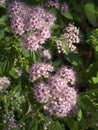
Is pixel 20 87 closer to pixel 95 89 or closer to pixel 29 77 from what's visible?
pixel 29 77

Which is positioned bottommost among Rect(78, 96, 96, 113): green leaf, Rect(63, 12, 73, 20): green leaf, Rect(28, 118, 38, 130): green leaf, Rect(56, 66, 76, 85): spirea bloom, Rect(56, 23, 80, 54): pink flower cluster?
Rect(28, 118, 38, 130): green leaf

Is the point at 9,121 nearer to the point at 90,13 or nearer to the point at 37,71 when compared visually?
the point at 37,71

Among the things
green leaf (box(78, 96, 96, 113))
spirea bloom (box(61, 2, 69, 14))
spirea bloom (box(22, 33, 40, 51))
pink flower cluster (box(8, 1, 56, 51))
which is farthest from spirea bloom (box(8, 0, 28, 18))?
green leaf (box(78, 96, 96, 113))

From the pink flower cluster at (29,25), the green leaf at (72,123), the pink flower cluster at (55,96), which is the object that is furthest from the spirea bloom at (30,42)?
the green leaf at (72,123)

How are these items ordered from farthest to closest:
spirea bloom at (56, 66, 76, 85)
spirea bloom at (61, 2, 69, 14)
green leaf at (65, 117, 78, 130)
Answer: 1. spirea bloom at (61, 2, 69, 14)
2. green leaf at (65, 117, 78, 130)
3. spirea bloom at (56, 66, 76, 85)

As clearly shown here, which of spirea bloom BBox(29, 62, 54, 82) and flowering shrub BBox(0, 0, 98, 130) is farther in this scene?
spirea bloom BBox(29, 62, 54, 82)

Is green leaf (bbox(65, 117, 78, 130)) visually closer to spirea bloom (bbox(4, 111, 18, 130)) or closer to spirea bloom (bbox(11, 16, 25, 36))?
spirea bloom (bbox(4, 111, 18, 130))

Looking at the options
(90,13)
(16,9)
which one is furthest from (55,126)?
(90,13)

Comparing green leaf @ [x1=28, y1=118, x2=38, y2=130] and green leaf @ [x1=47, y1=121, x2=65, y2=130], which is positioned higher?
green leaf @ [x1=28, y1=118, x2=38, y2=130]

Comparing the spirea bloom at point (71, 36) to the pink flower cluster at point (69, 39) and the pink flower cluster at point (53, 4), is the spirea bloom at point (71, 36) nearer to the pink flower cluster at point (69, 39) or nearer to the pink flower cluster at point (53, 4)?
the pink flower cluster at point (69, 39)
